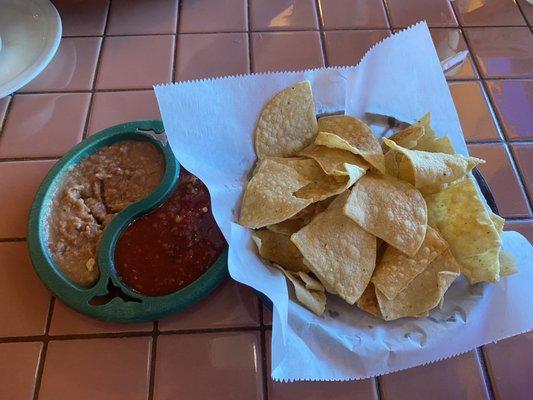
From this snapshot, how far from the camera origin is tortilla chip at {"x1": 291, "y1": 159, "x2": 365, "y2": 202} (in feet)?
2.74

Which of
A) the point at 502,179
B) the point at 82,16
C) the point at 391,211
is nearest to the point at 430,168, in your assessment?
the point at 391,211

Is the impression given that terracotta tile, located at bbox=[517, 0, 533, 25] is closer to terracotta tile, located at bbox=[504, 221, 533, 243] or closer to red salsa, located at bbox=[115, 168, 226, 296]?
terracotta tile, located at bbox=[504, 221, 533, 243]

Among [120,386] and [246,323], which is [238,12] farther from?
[120,386]

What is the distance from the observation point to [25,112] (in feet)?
3.70

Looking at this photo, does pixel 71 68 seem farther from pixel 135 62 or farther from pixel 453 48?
pixel 453 48

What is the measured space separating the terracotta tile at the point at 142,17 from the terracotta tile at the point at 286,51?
0.22m

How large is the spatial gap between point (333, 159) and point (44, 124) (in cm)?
62

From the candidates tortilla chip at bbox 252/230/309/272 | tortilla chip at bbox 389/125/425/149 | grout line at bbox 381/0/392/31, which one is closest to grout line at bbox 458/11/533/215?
grout line at bbox 381/0/392/31

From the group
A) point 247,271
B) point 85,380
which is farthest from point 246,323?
point 85,380

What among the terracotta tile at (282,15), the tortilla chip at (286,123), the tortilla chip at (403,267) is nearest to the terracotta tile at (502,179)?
the tortilla chip at (403,267)

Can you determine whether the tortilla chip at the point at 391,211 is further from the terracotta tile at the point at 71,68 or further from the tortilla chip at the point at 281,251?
the terracotta tile at the point at 71,68

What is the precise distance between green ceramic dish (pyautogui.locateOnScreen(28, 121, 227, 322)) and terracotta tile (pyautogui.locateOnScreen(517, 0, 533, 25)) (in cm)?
100

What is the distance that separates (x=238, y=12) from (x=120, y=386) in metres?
0.92

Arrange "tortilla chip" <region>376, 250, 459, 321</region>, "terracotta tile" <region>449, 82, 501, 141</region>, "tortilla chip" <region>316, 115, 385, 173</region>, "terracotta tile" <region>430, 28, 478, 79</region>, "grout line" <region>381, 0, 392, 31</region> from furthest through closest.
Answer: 1. "grout line" <region>381, 0, 392, 31</region>
2. "terracotta tile" <region>430, 28, 478, 79</region>
3. "terracotta tile" <region>449, 82, 501, 141</region>
4. "tortilla chip" <region>316, 115, 385, 173</region>
5. "tortilla chip" <region>376, 250, 459, 321</region>
